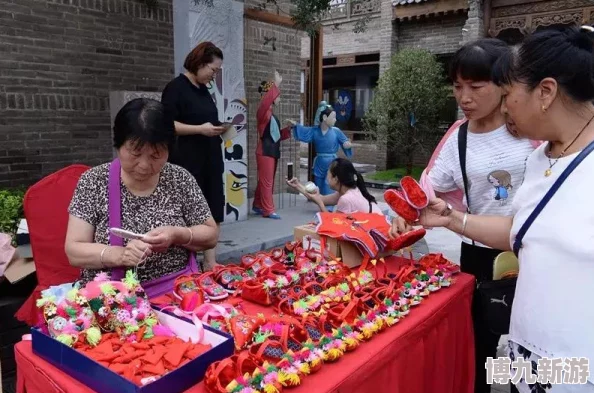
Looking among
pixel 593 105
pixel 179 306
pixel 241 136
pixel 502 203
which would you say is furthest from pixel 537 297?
pixel 241 136

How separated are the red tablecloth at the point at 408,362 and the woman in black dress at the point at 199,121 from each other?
1.72 m

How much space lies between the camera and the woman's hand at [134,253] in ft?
5.28

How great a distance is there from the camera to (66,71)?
5.06 meters

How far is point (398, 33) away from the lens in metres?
12.5

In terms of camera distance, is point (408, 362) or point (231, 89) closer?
point (408, 362)

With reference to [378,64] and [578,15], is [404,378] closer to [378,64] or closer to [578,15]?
[578,15]

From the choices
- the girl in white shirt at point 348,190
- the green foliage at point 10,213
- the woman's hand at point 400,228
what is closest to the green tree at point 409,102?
the girl in white shirt at point 348,190

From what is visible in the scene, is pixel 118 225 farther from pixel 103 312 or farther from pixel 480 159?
pixel 480 159

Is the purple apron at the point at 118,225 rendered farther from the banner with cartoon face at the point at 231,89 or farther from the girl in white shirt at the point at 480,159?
the banner with cartoon face at the point at 231,89

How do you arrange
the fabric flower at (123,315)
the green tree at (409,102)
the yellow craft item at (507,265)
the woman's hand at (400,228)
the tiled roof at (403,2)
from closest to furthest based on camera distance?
the fabric flower at (123,315)
the yellow craft item at (507,265)
the woman's hand at (400,228)
the green tree at (409,102)
the tiled roof at (403,2)

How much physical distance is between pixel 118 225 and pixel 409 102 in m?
9.93

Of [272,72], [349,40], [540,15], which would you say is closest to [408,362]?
[272,72]

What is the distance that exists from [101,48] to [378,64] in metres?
9.28

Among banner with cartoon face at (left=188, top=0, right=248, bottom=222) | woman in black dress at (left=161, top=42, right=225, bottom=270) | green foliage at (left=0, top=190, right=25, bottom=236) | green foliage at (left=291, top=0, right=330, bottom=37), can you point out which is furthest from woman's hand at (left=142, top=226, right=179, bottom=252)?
banner with cartoon face at (left=188, top=0, right=248, bottom=222)
